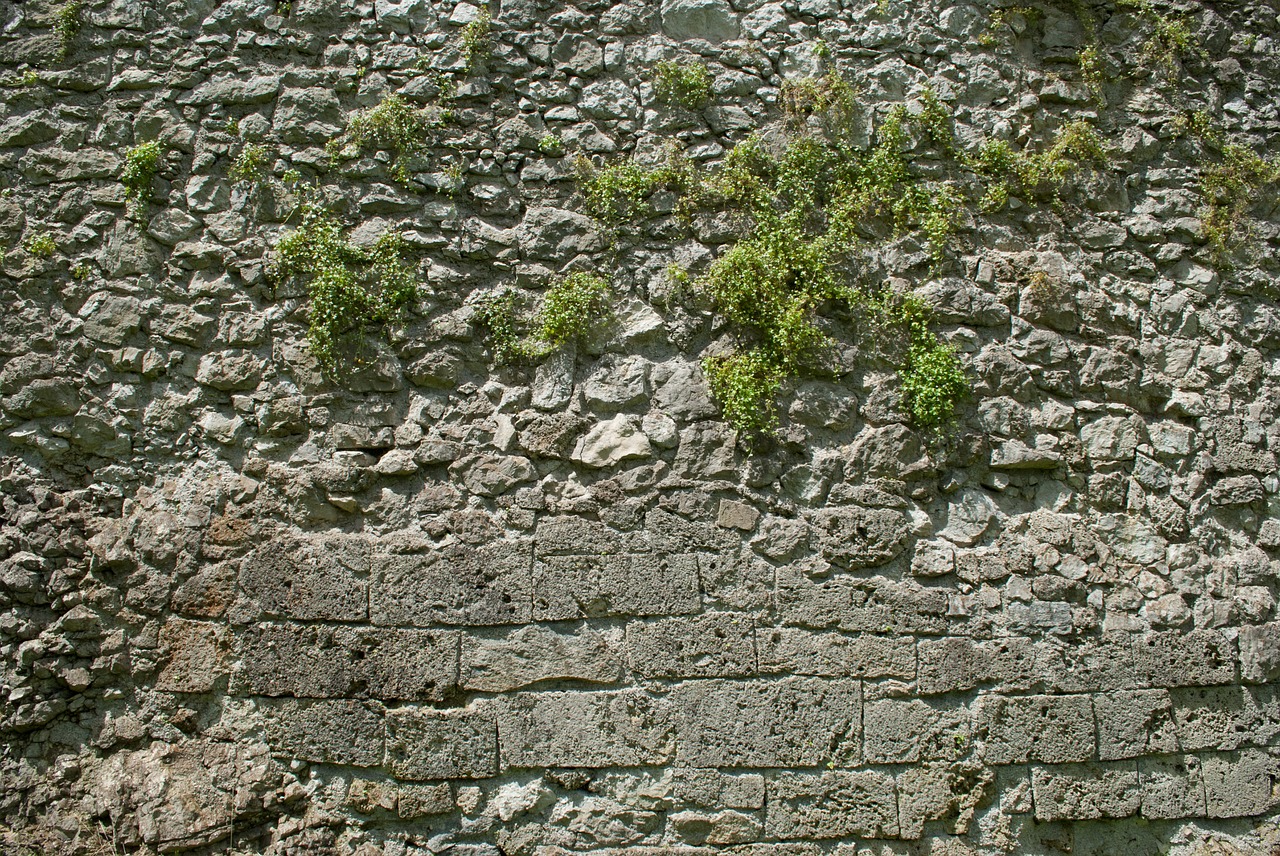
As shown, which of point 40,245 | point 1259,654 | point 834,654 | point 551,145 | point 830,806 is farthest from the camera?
point 551,145

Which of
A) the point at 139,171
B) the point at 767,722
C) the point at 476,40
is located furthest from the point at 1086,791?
the point at 139,171

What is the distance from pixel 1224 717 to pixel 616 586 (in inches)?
124

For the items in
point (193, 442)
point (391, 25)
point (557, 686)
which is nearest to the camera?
point (557, 686)

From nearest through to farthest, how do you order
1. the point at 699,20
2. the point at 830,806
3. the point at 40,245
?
the point at 830,806 → the point at 40,245 → the point at 699,20

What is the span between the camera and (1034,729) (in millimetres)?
4102

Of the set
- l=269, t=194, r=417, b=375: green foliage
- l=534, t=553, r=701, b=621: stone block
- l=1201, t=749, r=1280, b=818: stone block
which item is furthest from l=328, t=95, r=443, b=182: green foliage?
l=1201, t=749, r=1280, b=818: stone block

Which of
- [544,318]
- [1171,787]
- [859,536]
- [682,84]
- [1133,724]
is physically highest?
[682,84]

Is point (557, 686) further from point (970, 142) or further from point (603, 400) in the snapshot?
point (970, 142)

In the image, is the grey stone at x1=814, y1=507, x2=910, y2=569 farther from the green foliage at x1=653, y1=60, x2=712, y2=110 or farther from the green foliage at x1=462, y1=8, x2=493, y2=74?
the green foliage at x1=462, y1=8, x2=493, y2=74

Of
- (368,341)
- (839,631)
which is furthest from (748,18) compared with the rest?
(839,631)

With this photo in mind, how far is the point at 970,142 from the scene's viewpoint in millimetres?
4711

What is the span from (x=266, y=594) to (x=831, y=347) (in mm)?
3105

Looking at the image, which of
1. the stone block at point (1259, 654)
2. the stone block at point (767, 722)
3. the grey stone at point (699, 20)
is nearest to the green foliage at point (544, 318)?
the grey stone at point (699, 20)

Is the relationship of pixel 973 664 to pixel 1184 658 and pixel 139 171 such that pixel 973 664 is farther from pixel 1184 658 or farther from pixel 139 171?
pixel 139 171
